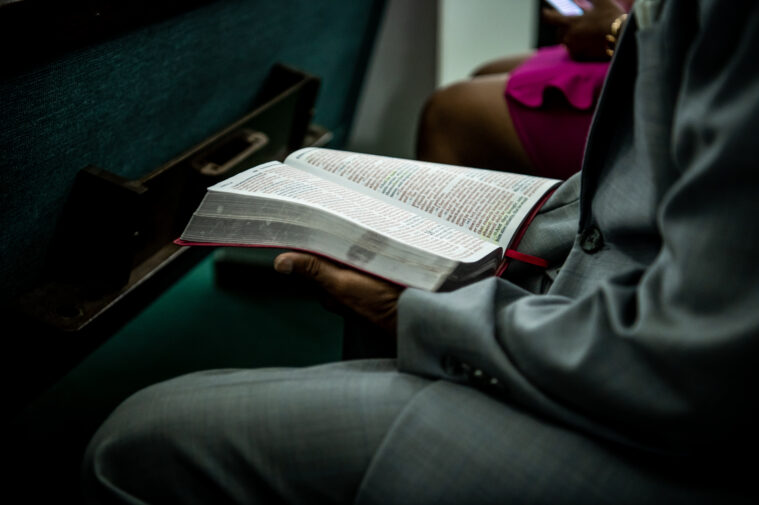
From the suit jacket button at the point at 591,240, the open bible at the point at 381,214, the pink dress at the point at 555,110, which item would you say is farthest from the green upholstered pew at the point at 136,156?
the suit jacket button at the point at 591,240

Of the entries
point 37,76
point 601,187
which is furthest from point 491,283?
point 37,76

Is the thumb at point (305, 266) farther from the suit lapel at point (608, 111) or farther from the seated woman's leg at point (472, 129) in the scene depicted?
the seated woman's leg at point (472, 129)

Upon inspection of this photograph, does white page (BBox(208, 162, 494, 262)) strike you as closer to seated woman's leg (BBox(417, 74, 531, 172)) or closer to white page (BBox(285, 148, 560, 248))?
white page (BBox(285, 148, 560, 248))

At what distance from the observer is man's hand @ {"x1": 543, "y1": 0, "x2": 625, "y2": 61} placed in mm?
1208

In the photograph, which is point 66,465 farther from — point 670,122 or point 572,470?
point 670,122

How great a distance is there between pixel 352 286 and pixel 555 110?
0.72m

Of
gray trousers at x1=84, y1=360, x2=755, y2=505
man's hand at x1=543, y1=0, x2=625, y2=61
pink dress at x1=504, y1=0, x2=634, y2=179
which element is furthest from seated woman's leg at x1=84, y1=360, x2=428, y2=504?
man's hand at x1=543, y1=0, x2=625, y2=61

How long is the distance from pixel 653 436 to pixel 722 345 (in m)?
0.10

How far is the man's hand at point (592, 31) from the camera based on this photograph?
121 centimetres

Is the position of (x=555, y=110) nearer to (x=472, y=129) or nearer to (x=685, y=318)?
(x=472, y=129)

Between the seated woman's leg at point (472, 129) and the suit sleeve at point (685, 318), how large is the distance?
0.73 m

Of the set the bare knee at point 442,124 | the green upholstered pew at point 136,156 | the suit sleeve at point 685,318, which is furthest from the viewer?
the bare knee at point 442,124

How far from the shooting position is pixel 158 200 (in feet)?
2.88

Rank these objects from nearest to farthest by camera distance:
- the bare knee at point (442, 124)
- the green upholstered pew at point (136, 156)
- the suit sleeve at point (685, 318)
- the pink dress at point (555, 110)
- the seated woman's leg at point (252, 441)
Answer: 1. the suit sleeve at point (685, 318)
2. the seated woman's leg at point (252, 441)
3. the green upholstered pew at point (136, 156)
4. the pink dress at point (555, 110)
5. the bare knee at point (442, 124)
